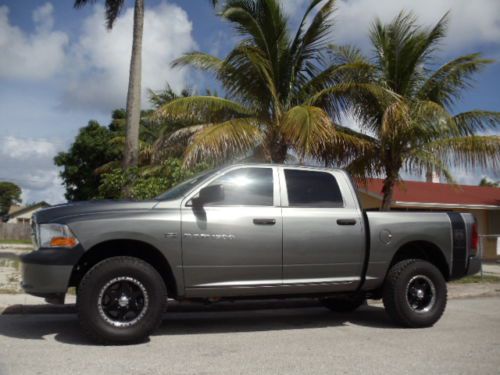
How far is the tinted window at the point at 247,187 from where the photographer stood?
6438 mm

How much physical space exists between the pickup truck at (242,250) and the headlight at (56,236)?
1 cm

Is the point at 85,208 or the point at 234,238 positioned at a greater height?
the point at 85,208

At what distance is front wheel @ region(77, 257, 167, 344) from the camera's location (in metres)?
5.66

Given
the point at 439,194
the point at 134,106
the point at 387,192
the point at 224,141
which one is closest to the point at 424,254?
the point at 224,141

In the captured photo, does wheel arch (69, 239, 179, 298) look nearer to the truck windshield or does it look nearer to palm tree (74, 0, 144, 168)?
the truck windshield

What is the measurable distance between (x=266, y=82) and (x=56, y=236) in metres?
8.88

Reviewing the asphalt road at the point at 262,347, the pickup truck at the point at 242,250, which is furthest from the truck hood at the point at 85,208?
the asphalt road at the point at 262,347

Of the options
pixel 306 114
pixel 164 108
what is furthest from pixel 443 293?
pixel 164 108

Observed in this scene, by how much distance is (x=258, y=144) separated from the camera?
1320cm

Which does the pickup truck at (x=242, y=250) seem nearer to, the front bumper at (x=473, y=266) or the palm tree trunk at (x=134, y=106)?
the front bumper at (x=473, y=266)

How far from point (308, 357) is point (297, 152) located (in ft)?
25.5

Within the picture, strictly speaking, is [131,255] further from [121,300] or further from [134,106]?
[134,106]

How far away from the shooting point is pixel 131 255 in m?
6.20

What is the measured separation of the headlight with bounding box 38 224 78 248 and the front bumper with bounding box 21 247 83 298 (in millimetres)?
64
